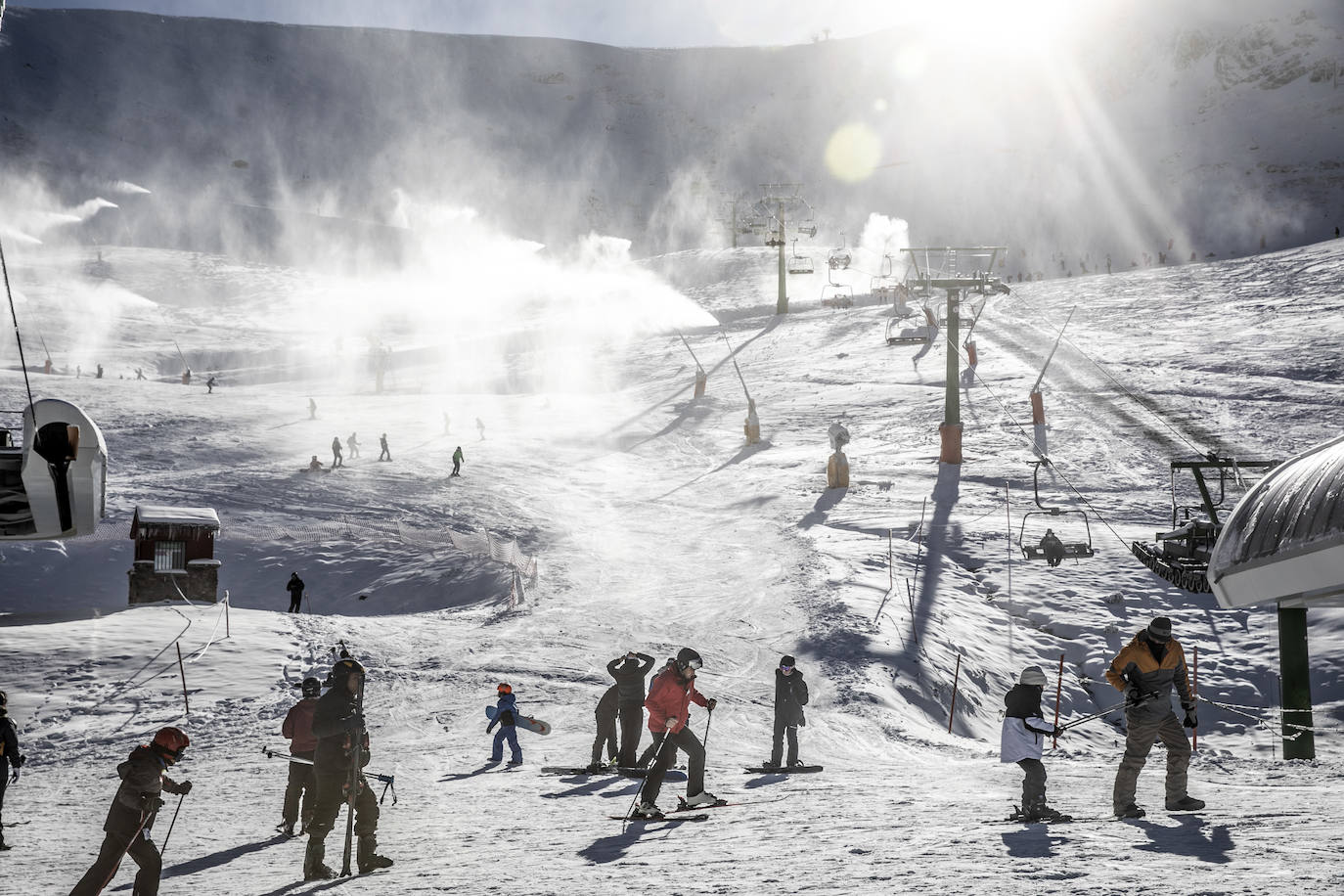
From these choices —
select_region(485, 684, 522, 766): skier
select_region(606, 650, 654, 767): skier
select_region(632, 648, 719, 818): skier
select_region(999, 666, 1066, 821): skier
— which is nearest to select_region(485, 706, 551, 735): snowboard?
select_region(485, 684, 522, 766): skier

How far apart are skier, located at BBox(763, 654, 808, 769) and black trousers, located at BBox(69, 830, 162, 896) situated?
6.13 m

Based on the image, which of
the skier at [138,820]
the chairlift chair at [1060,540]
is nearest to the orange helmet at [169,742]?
the skier at [138,820]

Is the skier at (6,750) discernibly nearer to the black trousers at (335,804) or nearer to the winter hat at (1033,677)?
the black trousers at (335,804)

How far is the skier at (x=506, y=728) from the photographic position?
39.1 ft

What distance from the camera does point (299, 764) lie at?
29.4 feet

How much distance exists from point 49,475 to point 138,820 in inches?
111

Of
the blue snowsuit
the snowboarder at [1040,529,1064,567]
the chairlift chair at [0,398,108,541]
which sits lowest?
the blue snowsuit

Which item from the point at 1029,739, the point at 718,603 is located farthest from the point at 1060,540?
the point at 1029,739

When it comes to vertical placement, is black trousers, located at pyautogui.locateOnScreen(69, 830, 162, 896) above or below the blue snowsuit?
above

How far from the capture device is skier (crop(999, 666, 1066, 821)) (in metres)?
8.29

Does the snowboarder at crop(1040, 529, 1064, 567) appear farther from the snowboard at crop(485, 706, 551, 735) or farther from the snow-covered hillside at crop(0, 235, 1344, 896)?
the snowboard at crop(485, 706, 551, 735)

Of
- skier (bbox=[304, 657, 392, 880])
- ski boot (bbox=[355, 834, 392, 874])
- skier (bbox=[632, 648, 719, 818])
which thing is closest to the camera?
skier (bbox=[304, 657, 392, 880])

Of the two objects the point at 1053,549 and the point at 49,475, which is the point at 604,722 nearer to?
the point at 49,475

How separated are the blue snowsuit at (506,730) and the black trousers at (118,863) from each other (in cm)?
505
